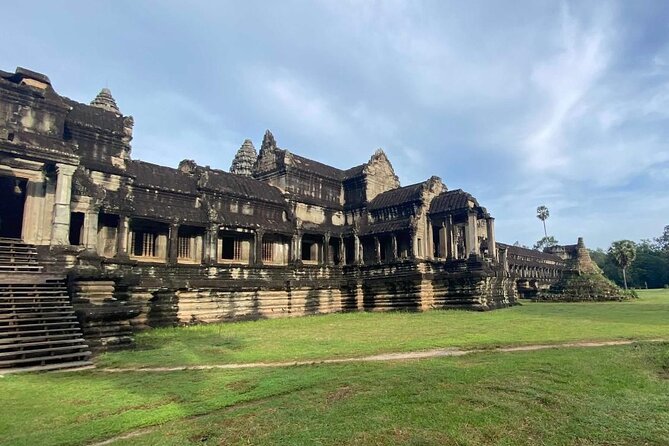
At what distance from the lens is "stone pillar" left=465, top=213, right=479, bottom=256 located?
2969 centimetres

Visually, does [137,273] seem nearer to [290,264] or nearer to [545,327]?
[290,264]

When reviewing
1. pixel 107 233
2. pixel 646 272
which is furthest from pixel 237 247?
pixel 646 272

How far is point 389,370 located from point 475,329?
8.82 meters

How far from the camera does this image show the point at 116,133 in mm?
22781

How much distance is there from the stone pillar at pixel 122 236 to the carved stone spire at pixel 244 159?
30939 mm

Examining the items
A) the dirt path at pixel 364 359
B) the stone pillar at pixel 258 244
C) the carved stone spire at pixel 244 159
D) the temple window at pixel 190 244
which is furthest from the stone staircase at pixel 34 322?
the carved stone spire at pixel 244 159

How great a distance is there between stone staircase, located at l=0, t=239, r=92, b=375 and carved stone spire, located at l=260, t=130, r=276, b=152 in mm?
20882

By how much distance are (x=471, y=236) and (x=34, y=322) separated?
24911mm

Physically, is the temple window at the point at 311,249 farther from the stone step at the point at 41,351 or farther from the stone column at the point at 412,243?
the stone step at the point at 41,351

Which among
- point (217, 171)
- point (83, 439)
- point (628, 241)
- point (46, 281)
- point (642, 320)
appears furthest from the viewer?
point (628, 241)

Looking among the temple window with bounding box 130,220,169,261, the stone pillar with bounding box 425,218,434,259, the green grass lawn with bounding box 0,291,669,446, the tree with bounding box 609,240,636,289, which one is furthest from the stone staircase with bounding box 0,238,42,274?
the tree with bounding box 609,240,636,289

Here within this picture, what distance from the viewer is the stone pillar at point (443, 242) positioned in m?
31.8

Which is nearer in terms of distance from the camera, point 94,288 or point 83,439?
point 83,439

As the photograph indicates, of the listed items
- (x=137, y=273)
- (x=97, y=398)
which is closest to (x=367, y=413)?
(x=97, y=398)
